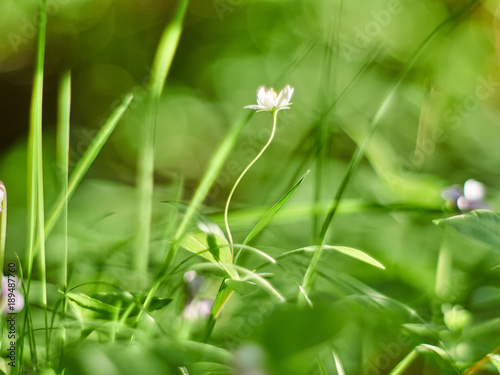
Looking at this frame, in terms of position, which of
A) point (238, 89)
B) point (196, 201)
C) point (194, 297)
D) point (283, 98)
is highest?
point (238, 89)

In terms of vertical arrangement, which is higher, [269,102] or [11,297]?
[269,102]

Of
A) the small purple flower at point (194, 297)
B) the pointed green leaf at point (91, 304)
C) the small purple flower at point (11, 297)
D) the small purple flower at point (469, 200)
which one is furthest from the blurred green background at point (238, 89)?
the pointed green leaf at point (91, 304)

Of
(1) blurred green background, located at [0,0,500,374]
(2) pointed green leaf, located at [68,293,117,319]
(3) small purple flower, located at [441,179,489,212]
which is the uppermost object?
(1) blurred green background, located at [0,0,500,374]

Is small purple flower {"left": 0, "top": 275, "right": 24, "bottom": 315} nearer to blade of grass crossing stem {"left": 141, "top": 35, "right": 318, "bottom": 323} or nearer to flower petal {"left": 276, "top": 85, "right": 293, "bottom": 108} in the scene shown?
blade of grass crossing stem {"left": 141, "top": 35, "right": 318, "bottom": 323}

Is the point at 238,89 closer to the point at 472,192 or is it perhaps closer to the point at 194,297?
the point at 472,192

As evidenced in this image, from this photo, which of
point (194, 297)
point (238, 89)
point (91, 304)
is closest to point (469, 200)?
point (194, 297)

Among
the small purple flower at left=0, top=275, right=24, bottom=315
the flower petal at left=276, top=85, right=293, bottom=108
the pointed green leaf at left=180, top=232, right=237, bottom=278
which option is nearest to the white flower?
the flower petal at left=276, top=85, right=293, bottom=108

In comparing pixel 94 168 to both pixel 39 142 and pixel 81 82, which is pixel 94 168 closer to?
pixel 81 82
